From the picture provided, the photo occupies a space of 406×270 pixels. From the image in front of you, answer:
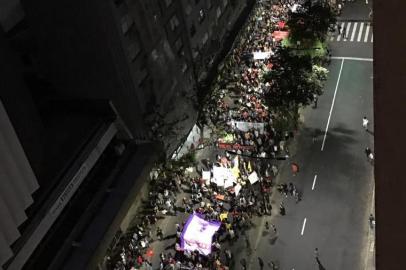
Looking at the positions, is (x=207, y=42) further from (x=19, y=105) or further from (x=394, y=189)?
(x=394, y=189)

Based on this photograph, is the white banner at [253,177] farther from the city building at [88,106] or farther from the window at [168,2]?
the window at [168,2]

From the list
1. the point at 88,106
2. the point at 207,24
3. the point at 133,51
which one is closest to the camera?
the point at 133,51

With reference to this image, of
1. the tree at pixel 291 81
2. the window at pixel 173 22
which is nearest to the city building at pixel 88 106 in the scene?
the window at pixel 173 22

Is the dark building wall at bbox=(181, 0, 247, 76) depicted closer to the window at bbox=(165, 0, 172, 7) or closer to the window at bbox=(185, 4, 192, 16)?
the window at bbox=(185, 4, 192, 16)

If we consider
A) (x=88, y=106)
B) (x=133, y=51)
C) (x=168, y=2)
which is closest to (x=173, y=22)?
(x=168, y=2)

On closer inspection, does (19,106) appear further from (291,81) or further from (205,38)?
(291,81)
